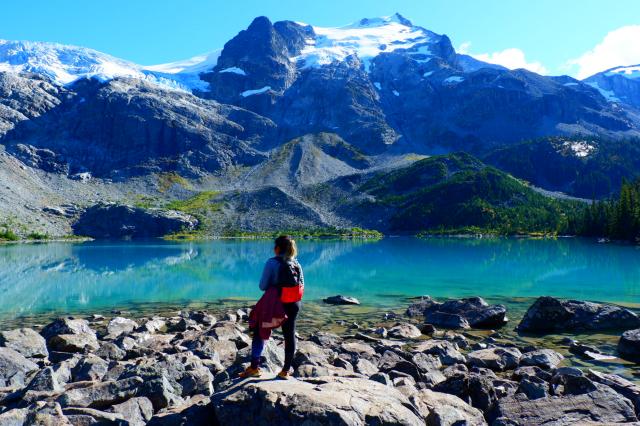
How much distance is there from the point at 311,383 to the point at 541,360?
11.0m

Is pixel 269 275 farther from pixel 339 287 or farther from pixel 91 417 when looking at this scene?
pixel 339 287

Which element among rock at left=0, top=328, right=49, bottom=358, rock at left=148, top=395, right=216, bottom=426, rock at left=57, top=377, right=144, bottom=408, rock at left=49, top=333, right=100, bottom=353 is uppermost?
rock at left=148, top=395, right=216, bottom=426

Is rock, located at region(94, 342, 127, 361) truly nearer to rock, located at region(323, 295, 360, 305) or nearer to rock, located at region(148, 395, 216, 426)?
rock, located at region(148, 395, 216, 426)

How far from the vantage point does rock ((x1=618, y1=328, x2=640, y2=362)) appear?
749 inches

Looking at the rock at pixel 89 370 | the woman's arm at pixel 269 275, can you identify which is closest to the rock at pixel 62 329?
the rock at pixel 89 370

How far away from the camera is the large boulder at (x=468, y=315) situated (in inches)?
1048

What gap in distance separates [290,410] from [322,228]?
176 metres

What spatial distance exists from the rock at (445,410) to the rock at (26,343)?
1464cm

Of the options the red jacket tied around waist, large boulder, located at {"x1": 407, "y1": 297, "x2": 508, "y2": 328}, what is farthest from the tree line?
the red jacket tied around waist

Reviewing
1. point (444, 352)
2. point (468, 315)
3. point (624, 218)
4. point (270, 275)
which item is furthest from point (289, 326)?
point (624, 218)

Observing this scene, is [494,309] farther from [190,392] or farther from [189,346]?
[190,392]

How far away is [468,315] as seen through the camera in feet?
90.7

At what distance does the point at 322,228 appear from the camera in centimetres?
18488

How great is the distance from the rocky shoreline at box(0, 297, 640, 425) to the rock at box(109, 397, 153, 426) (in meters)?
0.03
